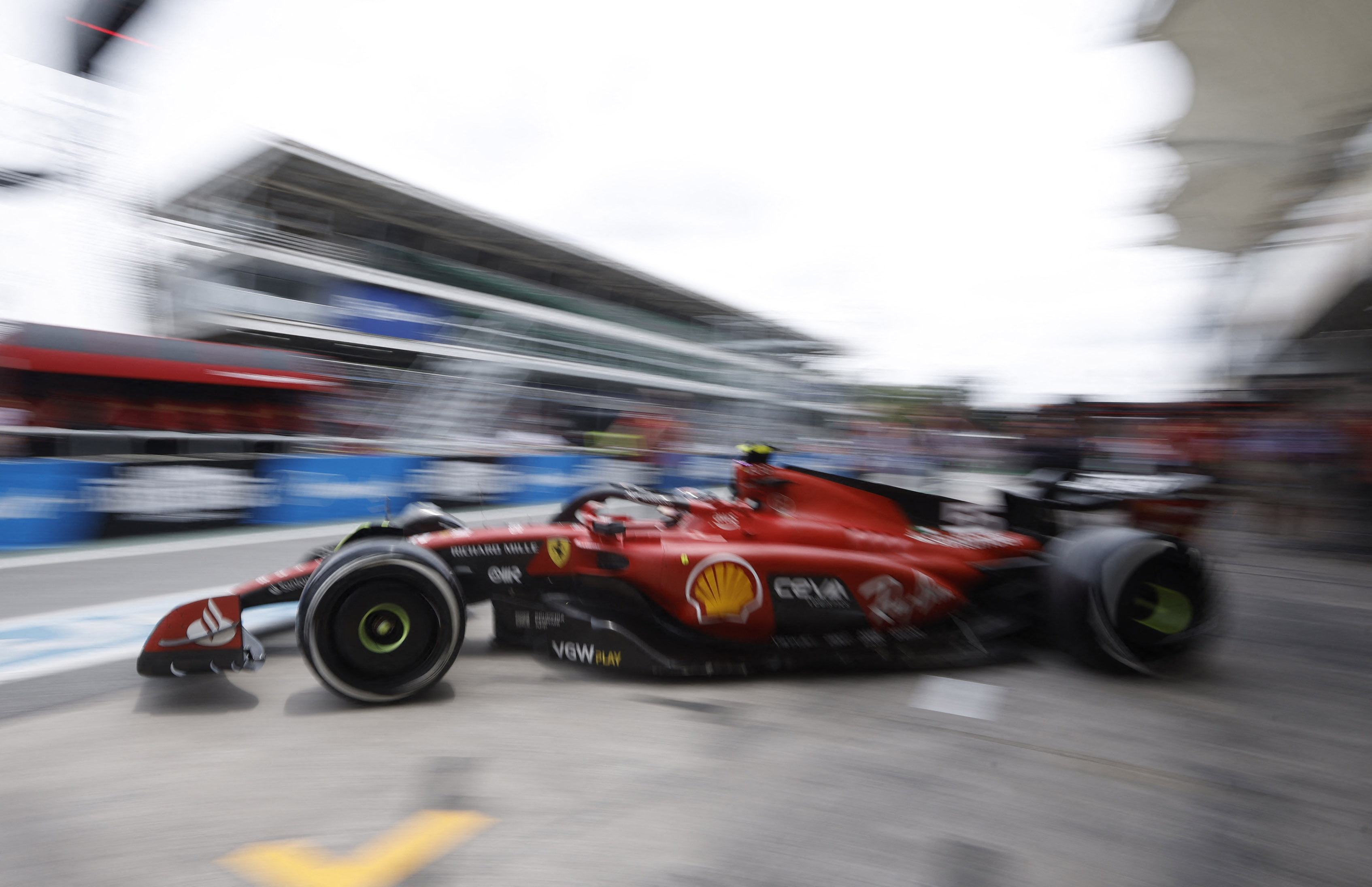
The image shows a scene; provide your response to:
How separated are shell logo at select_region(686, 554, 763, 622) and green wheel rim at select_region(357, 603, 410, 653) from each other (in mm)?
1236

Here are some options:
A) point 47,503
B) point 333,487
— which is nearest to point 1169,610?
point 47,503

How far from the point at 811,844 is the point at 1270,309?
32.1m

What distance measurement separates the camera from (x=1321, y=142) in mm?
14047

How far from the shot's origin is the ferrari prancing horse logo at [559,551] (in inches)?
142

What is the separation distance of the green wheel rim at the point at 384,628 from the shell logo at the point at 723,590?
4.05 feet

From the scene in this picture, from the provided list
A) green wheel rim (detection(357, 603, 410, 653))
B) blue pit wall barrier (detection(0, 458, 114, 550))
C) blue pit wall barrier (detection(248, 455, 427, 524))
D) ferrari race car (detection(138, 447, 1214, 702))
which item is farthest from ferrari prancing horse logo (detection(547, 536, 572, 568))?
blue pit wall barrier (detection(0, 458, 114, 550))

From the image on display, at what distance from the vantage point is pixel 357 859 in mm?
1969

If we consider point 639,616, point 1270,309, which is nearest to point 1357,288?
point 1270,309

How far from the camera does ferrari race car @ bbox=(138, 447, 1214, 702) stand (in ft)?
10.0

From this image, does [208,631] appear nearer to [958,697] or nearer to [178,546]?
[958,697]

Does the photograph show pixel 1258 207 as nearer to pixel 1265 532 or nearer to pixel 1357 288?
pixel 1357 288

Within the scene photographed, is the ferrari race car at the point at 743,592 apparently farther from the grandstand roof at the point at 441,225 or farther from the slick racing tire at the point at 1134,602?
the grandstand roof at the point at 441,225

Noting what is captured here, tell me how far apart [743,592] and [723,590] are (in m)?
0.09

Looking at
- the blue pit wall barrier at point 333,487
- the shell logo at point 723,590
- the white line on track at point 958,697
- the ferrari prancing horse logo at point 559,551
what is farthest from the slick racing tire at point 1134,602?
the blue pit wall barrier at point 333,487
